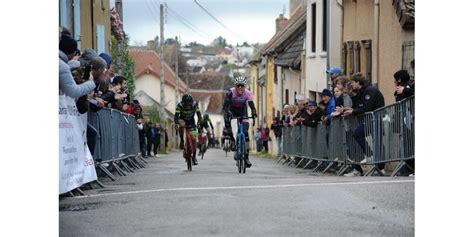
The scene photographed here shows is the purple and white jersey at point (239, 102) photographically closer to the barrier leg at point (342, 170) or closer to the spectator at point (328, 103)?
the barrier leg at point (342, 170)

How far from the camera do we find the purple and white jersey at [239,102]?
708 inches

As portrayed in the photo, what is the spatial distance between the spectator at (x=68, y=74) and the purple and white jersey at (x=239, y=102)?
602 centimetres

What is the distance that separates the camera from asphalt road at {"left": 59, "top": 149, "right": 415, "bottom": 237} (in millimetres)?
8914

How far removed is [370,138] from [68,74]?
7.57m

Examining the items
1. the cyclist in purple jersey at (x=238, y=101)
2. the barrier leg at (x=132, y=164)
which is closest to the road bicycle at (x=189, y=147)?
the barrier leg at (x=132, y=164)

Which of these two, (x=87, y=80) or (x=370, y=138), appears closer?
(x=87, y=80)

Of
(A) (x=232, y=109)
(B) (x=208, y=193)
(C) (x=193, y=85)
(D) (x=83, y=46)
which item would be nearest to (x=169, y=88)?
(C) (x=193, y=85)

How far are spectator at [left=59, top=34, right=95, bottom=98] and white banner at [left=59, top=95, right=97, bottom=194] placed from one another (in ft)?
0.80

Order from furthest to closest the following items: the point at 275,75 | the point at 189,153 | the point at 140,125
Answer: the point at 275,75
the point at 140,125
the point at 189,153

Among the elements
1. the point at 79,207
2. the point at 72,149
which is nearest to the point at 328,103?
the point at 72,149

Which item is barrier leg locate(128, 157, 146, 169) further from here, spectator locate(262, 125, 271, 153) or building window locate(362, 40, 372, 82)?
spectator locate(262, 125, 271, 153)

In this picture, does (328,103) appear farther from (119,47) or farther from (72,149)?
Answer: (119,47)

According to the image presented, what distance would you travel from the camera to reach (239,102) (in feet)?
59.0

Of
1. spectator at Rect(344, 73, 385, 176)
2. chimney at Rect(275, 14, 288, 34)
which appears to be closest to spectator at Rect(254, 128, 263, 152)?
chimney at Rect(275, 14, 288, 34)
